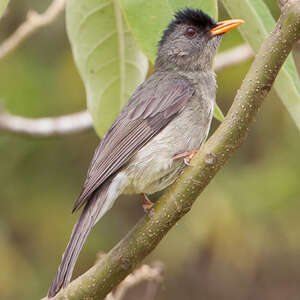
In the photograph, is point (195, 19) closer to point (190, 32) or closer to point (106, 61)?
point (190, 32)

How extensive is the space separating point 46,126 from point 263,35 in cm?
228

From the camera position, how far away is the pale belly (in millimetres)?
3662

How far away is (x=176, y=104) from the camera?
3.91m

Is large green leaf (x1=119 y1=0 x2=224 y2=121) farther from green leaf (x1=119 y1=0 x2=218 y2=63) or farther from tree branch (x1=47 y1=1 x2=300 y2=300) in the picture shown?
tree branch (x1=47 y1=1 x2=300 y2=300)

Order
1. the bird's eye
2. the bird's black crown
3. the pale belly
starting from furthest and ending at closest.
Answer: the bird's eye < the bird's black crown < the pale belly

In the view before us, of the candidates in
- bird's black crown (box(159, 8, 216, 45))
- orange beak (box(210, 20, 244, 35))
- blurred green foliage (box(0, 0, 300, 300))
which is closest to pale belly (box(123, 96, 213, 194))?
orange beak (box(210, 20, 244, 35))

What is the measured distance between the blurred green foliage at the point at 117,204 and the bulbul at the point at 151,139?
1115mm

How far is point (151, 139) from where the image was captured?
3.78m

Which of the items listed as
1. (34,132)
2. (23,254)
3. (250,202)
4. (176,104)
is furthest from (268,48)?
(23,254)

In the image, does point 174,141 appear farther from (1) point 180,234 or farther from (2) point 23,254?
(2) point 23,254

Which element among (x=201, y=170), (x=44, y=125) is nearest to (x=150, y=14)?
(x=201, y=170)

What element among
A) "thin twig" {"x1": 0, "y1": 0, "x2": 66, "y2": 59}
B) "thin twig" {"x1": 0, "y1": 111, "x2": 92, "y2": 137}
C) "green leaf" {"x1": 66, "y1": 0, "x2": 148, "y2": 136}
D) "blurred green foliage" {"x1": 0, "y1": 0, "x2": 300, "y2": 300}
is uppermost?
"thin twig" {"x1": 0, "y1": 0, "x2": 66, "y2": 59}

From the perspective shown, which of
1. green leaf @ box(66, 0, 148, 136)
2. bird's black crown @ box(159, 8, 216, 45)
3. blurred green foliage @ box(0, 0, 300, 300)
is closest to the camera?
green leaf @ box(66, 0, 148, 136)

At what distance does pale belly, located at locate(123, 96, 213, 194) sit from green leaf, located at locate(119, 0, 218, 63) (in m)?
0.91
